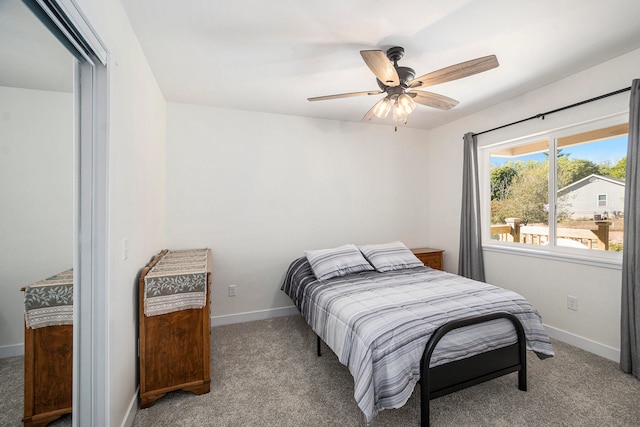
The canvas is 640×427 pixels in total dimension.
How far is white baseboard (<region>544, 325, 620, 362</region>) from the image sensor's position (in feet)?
7.83

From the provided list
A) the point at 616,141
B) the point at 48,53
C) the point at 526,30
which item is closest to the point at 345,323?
the point at 48,53

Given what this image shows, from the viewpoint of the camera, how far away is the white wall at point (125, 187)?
1.48m

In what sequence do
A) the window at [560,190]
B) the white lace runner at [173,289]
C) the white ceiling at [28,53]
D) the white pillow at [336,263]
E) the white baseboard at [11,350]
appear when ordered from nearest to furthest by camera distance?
the white ceiling at [28,53] → the white baseboard at [11,350] → the white lace runner at [173,289] → the window at [560,190] → the white pillow at [336,263]

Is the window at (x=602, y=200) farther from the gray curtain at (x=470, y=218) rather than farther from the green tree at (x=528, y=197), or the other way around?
the gray curtain at (x=470, y=218)

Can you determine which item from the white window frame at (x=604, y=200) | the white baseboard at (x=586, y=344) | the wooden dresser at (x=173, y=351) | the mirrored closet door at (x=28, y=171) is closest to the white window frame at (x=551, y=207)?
the white window frame at (x=604, y=200)

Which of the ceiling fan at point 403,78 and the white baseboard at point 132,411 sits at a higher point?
the ceiling fan at point 403,78

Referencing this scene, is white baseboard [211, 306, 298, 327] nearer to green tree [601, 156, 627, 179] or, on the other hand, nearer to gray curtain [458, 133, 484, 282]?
gray curtain [458, 133, 484, 282]

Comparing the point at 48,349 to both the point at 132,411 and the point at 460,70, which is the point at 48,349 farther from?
the point at 460,70

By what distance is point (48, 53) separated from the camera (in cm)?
111

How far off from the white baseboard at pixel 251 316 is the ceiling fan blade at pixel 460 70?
112 inches

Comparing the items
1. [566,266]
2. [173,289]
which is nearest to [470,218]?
[566,266]

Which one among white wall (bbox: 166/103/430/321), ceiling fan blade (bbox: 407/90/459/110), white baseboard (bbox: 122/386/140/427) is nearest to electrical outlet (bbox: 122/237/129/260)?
white baseboard (bbox: 122/386/140/427)

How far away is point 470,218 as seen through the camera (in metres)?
3.52

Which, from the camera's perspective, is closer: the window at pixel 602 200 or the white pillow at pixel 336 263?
the window at pixel 602 200
